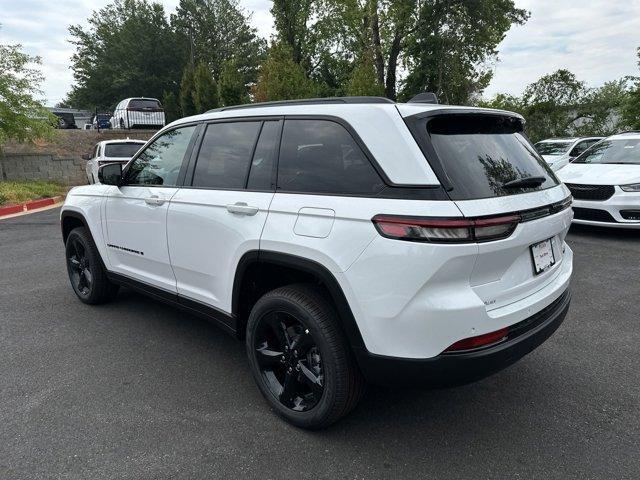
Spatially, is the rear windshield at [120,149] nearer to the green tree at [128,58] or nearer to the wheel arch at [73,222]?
the wheel arch at [73,222]

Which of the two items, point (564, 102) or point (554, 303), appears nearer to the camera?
point (554, 303)

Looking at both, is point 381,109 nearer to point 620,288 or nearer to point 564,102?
point 620,288

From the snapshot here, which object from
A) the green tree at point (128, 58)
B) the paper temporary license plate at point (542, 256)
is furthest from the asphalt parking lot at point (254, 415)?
the green tree at point (128, 58)

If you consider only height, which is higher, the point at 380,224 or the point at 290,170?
the point at 290,170

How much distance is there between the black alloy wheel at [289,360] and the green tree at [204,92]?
2461 cm

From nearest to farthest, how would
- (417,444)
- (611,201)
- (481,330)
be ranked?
(481,330), (417,444), (611,201)

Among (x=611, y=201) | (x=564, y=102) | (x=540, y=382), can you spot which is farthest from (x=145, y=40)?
(x=540, y=382)

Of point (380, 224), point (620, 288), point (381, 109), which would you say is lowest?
point (620, 288)

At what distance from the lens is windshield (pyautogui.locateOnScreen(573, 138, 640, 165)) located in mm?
7781

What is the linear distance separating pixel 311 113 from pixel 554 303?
177 centimetres

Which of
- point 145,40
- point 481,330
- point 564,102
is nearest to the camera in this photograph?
point 481,330

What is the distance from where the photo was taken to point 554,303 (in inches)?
104

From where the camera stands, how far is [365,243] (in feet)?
7.00

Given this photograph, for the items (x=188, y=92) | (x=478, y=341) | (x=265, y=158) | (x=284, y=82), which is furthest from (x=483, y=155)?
(x=188, y=92)
